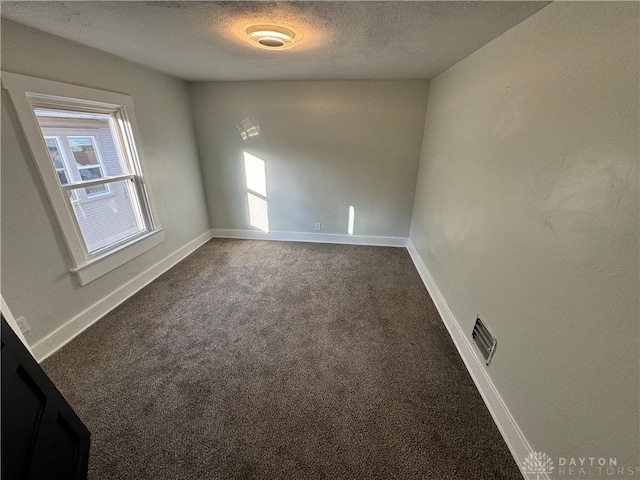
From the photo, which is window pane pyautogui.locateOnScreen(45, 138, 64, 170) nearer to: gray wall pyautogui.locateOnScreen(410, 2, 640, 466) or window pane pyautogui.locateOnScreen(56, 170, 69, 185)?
window pane pyautogui.locateOnScreen(56, 170, 69, 185)

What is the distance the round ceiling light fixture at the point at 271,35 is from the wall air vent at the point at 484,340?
2308mm

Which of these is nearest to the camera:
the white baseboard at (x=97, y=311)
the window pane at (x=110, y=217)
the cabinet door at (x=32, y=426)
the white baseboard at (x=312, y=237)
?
the cabinet door at (x=32, y=426)

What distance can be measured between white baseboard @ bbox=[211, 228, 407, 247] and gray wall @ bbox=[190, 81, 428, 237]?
0.09 meters

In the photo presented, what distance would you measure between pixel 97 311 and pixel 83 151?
1.41 metres

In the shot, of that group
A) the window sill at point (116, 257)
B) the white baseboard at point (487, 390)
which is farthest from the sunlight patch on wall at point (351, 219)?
the window sill at point (116, 257)

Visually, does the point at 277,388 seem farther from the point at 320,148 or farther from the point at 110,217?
the point at 320,148

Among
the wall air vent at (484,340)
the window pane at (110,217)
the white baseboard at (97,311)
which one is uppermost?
the window pane at (110,217)

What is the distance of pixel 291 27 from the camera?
1.55 meters

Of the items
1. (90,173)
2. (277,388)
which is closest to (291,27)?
(90,173)

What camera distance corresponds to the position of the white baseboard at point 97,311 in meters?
1.83

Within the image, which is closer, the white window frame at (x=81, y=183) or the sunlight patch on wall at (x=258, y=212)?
the white window frame at (x=81, y=183)

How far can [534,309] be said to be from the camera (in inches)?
48.3

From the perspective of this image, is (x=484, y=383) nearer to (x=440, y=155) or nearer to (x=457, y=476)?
(x=457, y=476)

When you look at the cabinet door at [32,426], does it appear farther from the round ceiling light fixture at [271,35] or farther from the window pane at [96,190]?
the round ceiling light fixture at [271,35]
